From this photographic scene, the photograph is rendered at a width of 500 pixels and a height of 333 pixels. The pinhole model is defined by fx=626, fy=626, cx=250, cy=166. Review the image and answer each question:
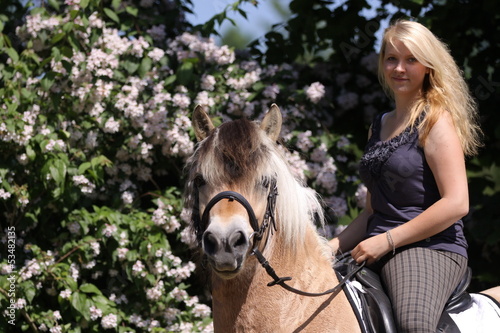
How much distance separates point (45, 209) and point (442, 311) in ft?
9.84

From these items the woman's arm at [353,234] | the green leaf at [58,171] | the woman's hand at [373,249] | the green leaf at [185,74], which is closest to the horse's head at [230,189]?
the woman's hand at [373,249]

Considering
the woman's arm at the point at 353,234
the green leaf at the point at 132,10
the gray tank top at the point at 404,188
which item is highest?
the green leaf at the point at 132,10

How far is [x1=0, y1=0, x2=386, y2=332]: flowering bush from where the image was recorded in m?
4.18

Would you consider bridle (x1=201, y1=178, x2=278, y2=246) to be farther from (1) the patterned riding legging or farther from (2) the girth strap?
(1) the patterned riding legging

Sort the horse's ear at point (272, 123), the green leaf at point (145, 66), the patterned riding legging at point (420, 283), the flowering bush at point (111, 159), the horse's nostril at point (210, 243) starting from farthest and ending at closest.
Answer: the green leaf at point (145, 66), the flowering bush at point (111, 159), the horse's ear at point (272, 123), the patterned riding legging at point (420, 283), the horse's nostril at point (210, 243)

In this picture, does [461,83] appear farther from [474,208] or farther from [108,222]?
[474,208]

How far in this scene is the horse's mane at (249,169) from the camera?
2092 mm

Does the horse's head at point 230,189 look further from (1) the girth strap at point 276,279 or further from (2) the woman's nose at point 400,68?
(2) the woman's nose at point 400,68

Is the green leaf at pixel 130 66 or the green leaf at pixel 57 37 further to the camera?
the green leaf at pixel 130 66

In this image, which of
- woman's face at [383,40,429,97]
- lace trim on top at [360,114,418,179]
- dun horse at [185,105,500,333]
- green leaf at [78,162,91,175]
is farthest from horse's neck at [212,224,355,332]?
green leaf at [78,162,91,175]

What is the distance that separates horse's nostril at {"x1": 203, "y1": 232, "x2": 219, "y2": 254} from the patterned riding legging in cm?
76

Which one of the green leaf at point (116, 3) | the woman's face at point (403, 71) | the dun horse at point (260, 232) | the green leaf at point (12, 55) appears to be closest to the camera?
the dun horse at point (260, 232)

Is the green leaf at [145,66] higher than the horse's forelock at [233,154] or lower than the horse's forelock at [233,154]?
higher

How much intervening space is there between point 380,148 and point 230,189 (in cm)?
74
